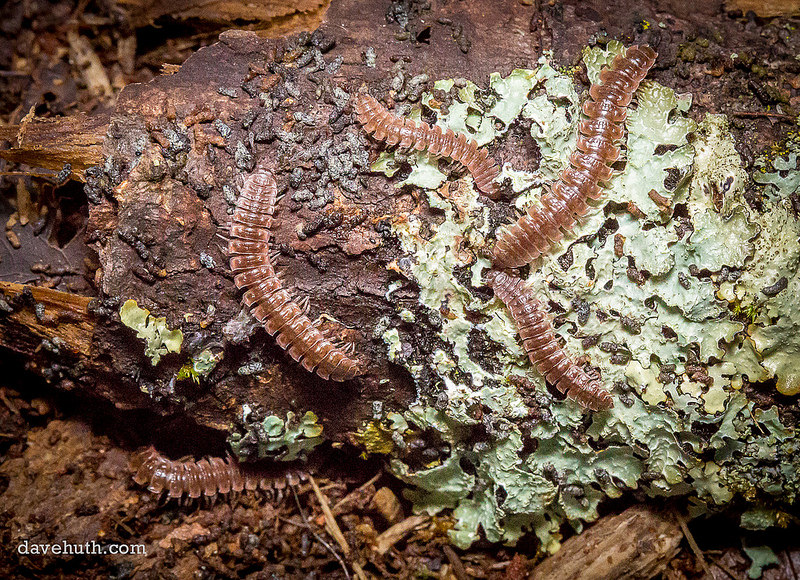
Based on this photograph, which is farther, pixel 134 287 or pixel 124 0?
pixel 124 0

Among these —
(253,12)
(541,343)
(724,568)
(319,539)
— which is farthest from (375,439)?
(253,12)

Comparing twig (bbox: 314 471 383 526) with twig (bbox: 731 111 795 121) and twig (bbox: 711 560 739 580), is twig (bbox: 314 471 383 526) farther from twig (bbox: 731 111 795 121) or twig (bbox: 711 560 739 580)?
twig (bbox: 731 111 795 121)

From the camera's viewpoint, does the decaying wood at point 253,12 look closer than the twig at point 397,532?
Yes

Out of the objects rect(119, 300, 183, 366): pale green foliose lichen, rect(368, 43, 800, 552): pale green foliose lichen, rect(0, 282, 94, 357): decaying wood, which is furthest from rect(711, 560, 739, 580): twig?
rect(0, 282, 94, 357): decaying wood

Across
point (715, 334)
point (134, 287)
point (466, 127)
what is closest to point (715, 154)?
point (715, 334)

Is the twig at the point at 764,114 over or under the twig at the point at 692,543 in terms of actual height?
over

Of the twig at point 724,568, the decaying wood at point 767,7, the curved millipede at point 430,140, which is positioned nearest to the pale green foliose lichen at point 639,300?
the curved millipede at point 430,140

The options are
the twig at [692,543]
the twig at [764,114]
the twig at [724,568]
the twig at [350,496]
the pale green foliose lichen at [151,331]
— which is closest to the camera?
the pale green foliose lichen at [151,331]

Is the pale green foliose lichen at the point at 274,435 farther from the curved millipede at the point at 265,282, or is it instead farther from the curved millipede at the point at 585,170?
the curved millipede at the point at 585,170

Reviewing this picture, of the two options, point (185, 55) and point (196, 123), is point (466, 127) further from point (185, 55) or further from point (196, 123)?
point (185, 55)
